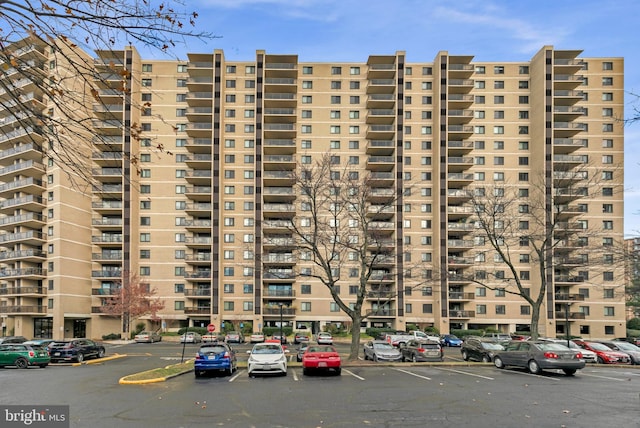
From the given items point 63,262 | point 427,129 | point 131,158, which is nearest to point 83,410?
point 131,158

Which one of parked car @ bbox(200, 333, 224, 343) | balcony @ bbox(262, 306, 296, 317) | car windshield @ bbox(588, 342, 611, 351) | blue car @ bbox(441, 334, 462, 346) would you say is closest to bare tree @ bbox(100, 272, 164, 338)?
parked car @ bbox(200, 333, 224, 343)

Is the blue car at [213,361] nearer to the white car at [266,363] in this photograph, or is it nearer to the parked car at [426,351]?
the white car at [266,363]

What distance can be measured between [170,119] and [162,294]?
24601 mm

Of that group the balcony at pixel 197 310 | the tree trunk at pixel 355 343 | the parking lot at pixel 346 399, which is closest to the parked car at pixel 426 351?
the tree trunk at pixel 355 343

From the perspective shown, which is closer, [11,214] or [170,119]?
[11,214]

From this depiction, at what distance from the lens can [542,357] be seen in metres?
21.7

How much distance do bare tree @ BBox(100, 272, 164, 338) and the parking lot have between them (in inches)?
1598

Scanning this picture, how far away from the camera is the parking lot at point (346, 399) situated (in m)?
11.5

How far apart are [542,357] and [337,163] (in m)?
48.2

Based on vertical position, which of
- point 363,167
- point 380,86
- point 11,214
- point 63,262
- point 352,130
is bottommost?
point 63,262

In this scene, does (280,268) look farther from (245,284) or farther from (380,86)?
(380,86)

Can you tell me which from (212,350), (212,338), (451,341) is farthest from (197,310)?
(212,350)

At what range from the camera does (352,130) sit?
241 ft

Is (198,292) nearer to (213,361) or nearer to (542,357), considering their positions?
(213,361)
